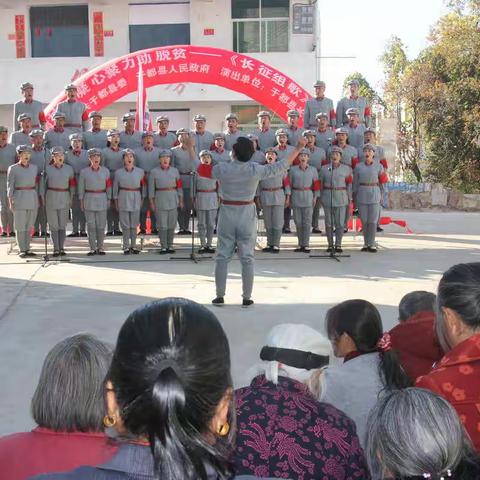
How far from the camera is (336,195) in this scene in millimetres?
10109

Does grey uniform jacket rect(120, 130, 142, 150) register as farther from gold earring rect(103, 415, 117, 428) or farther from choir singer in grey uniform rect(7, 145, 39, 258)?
gold earring rect(103, 415, 117, 428)

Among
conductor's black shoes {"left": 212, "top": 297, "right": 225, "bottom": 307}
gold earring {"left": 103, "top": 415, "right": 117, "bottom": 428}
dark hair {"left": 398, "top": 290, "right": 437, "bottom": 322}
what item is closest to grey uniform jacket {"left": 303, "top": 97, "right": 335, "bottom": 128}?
conductor's black shoes {"left": 212, "top": 297, "right": 225, "bottom": 307}

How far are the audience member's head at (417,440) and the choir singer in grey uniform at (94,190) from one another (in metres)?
8.48

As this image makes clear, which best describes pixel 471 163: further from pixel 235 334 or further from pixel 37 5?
pixel 235 334

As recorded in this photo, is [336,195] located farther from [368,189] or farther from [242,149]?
[242,149]

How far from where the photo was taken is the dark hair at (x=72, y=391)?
1.80m

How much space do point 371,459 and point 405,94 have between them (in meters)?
21.6

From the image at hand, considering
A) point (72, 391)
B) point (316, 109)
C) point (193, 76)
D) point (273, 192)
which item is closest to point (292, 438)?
point (72, 391)

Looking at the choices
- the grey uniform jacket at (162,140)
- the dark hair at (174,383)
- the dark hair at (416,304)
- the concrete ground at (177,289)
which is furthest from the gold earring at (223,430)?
the grey uniform jacket at (162,140)

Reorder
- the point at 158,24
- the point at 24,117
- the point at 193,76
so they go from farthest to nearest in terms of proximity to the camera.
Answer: the point at 158,24 < the point at 193,76 < the point at 24,117

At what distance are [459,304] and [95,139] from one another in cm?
889

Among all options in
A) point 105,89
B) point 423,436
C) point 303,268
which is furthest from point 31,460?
point 105,89

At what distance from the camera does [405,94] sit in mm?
22109

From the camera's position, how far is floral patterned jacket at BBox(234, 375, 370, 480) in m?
1.84
